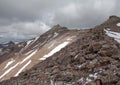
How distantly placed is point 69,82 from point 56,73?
441 cm

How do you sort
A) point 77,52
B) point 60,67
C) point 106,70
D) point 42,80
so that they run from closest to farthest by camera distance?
1. point 106,70
2. point 42,80
3. point 60,67
4. point 77,52

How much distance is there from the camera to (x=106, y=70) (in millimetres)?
37469

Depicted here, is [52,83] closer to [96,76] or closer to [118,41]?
[96,76]

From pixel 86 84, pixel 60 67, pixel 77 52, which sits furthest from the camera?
pixel 77 52

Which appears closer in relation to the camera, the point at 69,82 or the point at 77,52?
the point at 69,82

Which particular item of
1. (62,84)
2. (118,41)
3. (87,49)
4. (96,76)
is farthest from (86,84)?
(118,41)

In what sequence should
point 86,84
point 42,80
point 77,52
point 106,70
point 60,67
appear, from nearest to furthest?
point 86,84 → point 106,70 → point 42,80 → point 60,67 → point 77,52

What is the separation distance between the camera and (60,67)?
44062 mm

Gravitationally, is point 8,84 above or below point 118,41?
below

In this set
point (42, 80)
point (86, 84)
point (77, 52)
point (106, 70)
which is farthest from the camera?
point (77, 52)

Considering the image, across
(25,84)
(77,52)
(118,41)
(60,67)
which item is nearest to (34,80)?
(25,84)

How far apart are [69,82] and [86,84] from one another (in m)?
4.01

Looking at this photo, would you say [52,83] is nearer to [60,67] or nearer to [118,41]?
[60,67]

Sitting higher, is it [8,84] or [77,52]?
[77,52]
